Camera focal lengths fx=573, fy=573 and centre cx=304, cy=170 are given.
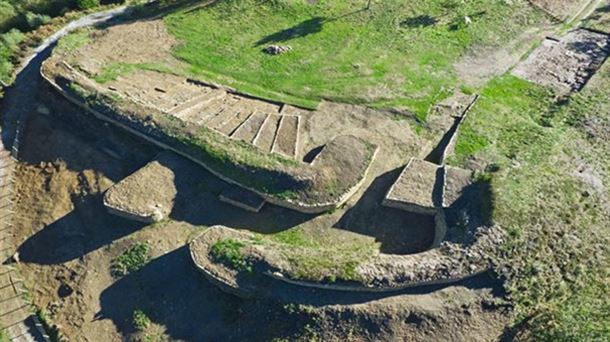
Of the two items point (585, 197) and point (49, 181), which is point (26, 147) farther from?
point (585, 197)

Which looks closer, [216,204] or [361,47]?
[216,204]

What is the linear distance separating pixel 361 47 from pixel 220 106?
9847 mm

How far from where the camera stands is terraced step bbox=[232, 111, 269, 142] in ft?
95.8

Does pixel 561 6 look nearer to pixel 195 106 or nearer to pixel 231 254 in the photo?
pixel 195 106

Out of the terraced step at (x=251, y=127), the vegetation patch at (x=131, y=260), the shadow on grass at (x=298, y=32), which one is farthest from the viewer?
the shadow on grass at (x=298, y=32)

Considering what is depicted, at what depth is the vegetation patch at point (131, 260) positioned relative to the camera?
25438 millimetres

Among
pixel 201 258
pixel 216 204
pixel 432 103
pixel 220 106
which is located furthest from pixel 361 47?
pixel 201 258

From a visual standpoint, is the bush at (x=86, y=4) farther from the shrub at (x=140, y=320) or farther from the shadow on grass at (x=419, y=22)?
the shrub at (x=140, y=320)

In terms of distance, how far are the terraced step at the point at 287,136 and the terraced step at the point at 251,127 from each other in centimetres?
106

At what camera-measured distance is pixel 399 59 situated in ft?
114

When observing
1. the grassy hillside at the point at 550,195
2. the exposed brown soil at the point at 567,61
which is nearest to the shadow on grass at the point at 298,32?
the grassy hillside at the point at 550,195

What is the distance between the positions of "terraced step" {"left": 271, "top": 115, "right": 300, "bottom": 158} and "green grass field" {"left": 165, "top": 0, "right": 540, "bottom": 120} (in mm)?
2056

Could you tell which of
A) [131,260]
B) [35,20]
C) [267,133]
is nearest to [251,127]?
[267,133]

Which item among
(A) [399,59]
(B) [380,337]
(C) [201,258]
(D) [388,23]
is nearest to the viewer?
(B) [380,337]
